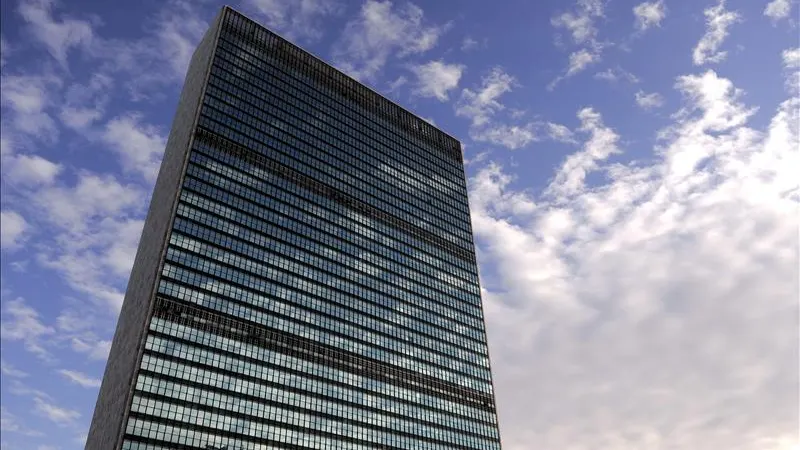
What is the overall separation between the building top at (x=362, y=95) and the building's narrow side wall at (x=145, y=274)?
22.0 m

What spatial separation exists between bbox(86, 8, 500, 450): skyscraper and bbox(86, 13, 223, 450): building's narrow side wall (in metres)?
0.63

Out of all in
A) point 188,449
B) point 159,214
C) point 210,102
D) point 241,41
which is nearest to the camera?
point 188,449

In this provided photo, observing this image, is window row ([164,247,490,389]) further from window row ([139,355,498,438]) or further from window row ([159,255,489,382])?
window row ([139,355,498,438])

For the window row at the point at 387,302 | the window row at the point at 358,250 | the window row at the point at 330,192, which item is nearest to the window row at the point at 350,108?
the window row at the point at 330,192

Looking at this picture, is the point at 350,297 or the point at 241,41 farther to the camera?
the point at 241,41

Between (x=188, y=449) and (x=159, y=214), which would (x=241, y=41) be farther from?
(x=188, y=449)

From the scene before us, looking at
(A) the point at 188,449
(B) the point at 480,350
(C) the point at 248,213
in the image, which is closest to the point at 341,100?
(C) the point at 248,213

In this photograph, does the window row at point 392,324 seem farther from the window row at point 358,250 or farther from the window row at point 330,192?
the window row at point 330,192

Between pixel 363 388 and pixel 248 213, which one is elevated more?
pixel 248 213

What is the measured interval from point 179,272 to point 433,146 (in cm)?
10364

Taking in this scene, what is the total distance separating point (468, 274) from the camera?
172 meters

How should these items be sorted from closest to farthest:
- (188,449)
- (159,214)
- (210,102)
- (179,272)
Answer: (188,449) → (179,272) → (159,214) → (210,102)

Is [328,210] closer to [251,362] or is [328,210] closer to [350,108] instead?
[350,108]

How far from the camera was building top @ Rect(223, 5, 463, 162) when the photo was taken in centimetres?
16512
